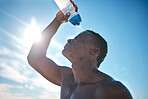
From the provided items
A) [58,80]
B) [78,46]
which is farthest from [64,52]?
[58,80]

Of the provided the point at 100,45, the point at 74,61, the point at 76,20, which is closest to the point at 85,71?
the point at 74,61

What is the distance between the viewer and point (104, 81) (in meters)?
2.49

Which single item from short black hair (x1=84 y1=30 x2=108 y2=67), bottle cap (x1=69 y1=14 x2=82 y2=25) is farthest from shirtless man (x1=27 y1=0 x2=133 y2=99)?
bottle cap (x1=69 y1=14 x2=82 y2=25)

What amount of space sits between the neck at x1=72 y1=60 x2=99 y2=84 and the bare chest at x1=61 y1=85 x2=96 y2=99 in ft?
0.49

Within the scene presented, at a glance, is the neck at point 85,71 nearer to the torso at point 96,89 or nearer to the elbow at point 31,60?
the torso at point 96,89

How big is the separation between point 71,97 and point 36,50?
1.21 meters

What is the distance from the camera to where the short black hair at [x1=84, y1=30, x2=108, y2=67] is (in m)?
3.37

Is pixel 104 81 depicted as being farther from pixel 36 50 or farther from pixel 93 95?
pixel 36 50

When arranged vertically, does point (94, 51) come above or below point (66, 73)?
above

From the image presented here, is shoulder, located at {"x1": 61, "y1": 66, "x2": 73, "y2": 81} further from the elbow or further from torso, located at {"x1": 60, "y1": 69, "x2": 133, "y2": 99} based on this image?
the elbow

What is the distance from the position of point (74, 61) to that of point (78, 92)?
710mm

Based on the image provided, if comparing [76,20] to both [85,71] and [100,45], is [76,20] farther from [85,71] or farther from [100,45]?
[85,71]

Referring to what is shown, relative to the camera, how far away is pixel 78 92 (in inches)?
105

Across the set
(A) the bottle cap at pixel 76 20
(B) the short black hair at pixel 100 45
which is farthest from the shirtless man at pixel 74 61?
(A) the bottle cap at pixel 76 20
